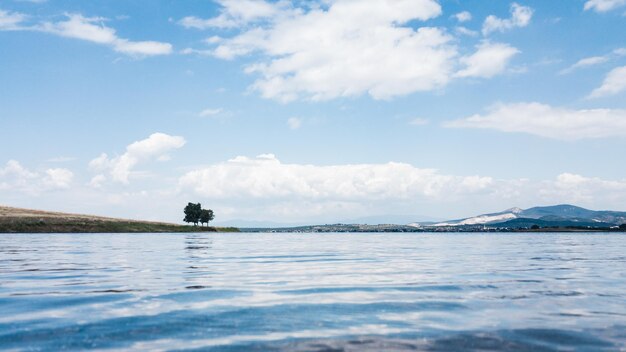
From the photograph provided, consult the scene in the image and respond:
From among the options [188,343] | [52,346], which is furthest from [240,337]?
[52,346]

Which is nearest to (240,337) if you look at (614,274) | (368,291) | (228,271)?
(368,291)

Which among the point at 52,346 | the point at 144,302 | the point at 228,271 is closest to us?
the point at 52,346

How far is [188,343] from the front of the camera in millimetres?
11531

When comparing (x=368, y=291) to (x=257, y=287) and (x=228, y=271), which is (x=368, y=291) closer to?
(x=257, y=287)

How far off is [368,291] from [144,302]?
922cm

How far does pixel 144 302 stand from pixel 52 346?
6808 mm

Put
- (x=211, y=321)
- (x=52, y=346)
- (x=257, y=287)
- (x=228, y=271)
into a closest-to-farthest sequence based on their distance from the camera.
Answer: (x=52, y=346) → (x=211, y=321) → (x=257, y=287) → (x=228, y=271)

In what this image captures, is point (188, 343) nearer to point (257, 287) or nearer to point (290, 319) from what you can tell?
point (290, 319)

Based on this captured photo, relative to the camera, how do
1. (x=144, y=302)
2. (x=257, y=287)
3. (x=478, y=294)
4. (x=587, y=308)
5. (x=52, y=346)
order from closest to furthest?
(x=52, y=346) < (x=587, y=308) < (x=144, y=302) < (x=478, y=294) < (x=257, y=287)

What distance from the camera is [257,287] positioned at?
900 inches

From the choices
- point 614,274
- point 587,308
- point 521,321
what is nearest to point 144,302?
point 521,321

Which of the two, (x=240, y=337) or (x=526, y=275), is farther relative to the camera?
(x=526, y=275)

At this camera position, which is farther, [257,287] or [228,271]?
[228,271]

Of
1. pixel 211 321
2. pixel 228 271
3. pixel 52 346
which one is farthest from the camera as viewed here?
pixel 228 271
